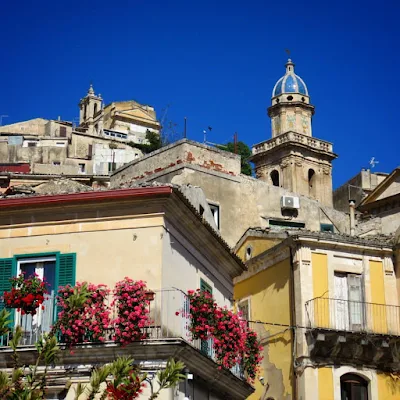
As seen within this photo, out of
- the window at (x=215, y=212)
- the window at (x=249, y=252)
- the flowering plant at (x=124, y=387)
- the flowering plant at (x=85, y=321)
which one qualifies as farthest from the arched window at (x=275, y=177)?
the flowering plant at (x=124, y=387)

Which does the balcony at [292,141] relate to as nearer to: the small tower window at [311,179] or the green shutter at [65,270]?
the small tower window at [311,179]

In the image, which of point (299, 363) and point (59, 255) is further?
point (299, 363)

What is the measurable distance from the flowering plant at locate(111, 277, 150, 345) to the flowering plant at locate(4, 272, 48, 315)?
65.8 inches

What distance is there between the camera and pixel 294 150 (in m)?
61.4

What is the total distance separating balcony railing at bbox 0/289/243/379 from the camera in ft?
67.6

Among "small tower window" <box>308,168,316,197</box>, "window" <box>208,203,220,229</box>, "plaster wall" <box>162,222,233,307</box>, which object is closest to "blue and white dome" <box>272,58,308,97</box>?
"small tower window" <box>308,168,316,197</box>

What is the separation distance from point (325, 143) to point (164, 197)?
142ft

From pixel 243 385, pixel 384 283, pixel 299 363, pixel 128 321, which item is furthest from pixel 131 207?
pixel 384 283

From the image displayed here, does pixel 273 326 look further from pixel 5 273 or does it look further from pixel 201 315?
pixel 5 273

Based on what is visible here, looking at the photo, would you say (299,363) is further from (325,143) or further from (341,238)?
(325,143)

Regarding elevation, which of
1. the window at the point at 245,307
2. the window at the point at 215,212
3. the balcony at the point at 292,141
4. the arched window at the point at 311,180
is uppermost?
the balcony at the point at 292,141

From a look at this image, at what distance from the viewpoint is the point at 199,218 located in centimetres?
2334

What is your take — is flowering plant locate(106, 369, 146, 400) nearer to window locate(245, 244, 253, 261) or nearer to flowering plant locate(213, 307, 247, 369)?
flowering plant locate(213, 307, 247, 369)

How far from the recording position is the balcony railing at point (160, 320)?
20.6m
